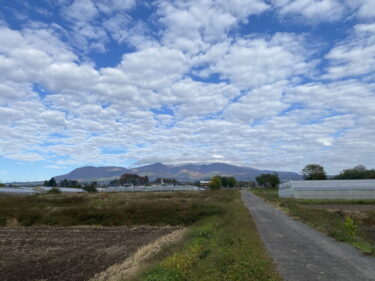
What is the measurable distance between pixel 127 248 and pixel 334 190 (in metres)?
48.2

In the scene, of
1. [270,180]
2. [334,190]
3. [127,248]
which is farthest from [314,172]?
[127,248]

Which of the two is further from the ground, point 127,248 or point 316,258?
point 316,258

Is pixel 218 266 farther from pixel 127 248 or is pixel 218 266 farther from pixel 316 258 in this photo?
pixel 127 248

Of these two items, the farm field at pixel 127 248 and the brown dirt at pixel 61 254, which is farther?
the brown dirt at pixel 61 254

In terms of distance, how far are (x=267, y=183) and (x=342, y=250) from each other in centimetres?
16462

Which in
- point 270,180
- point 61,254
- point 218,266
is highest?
point 270,180

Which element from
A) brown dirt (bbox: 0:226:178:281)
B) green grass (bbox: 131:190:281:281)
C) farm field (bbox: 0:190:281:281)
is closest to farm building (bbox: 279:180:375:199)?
farm field (bbox: 0:190:281:281)

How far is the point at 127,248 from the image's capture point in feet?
58.6

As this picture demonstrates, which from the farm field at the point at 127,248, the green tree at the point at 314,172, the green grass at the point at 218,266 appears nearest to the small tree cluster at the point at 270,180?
the green tree at the point at 314,172

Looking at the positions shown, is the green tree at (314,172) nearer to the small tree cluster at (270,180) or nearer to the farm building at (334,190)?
the small tree cluster at (270,180)

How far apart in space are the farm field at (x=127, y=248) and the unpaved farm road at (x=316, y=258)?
27.1 inches

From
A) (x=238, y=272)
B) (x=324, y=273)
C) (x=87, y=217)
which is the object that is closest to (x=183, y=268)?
(x=238, y=272)

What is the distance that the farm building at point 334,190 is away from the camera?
5494 centimetres

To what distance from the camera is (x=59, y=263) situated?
1466 cm
